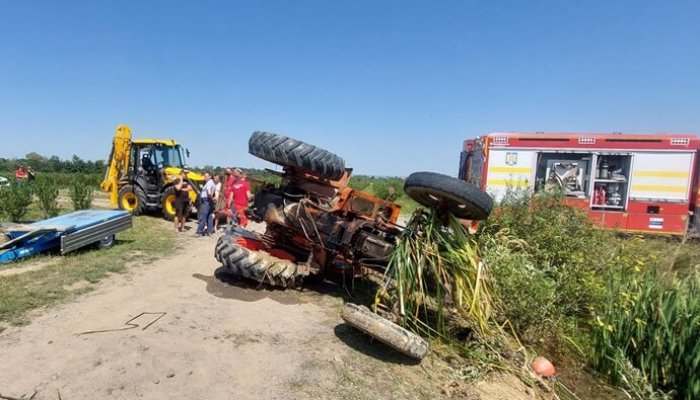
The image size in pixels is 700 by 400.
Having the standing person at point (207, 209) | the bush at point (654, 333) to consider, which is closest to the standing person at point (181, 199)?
the standing person at point (207, 209)

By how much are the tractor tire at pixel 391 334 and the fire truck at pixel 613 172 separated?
6121 millimetres

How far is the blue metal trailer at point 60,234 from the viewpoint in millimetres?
5496

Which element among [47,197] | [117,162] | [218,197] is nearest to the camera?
[218,197]

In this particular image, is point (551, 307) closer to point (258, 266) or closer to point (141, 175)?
point (258, 266)

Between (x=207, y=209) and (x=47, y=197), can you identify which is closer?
(x=207, y=209)

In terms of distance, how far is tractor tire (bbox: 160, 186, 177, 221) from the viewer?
10734 millimetres

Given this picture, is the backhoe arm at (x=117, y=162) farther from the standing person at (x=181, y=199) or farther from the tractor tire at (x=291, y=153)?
the tractor tire at (x=291, y=153)

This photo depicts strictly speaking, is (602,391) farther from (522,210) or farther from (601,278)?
(522,210)

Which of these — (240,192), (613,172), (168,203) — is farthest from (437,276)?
(168,203)

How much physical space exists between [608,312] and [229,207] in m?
7.08

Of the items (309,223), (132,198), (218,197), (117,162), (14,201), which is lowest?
(14,201)

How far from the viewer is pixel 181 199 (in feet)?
30.5

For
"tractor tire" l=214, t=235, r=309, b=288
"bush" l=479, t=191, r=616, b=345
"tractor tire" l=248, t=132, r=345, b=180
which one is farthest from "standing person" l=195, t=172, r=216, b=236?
"bush" l=479, t=191, r=616, b=345

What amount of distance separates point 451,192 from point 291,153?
2.27 m
